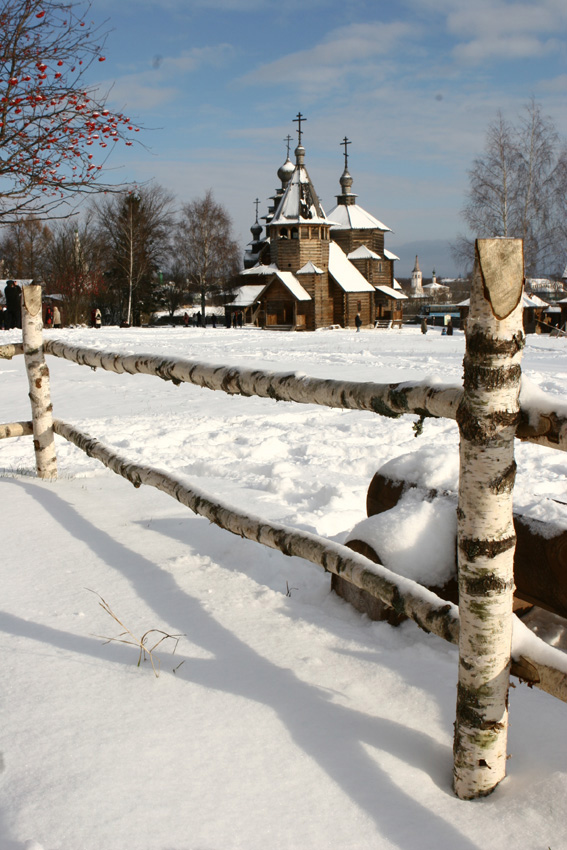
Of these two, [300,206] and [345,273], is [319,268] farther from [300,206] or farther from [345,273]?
[300,206]

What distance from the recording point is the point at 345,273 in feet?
158

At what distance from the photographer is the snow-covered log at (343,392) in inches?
59.5

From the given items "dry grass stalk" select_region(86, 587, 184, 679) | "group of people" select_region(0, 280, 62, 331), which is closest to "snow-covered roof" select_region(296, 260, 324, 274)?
"group of people" select_region(0, 280, 62, 331)

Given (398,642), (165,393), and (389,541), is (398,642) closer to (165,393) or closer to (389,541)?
(389,541)

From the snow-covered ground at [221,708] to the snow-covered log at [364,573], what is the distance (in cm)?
24

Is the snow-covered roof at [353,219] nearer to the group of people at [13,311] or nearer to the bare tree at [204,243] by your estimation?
the bare tree at [204,243]

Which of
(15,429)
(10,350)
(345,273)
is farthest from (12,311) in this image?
(345,273)

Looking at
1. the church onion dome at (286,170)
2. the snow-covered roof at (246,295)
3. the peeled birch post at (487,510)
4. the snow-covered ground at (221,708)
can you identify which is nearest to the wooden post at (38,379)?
the snow-covered ground at (221,708)

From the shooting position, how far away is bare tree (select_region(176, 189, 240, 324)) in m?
54.7

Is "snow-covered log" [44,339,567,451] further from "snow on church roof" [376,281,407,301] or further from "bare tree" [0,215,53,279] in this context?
"bare tree" [0,215,53,279]

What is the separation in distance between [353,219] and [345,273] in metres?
7.09

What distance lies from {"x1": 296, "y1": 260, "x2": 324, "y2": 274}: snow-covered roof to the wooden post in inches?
1632

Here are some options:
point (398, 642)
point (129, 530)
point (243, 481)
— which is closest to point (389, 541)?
point (398, 642)

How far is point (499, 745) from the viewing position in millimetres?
1608
